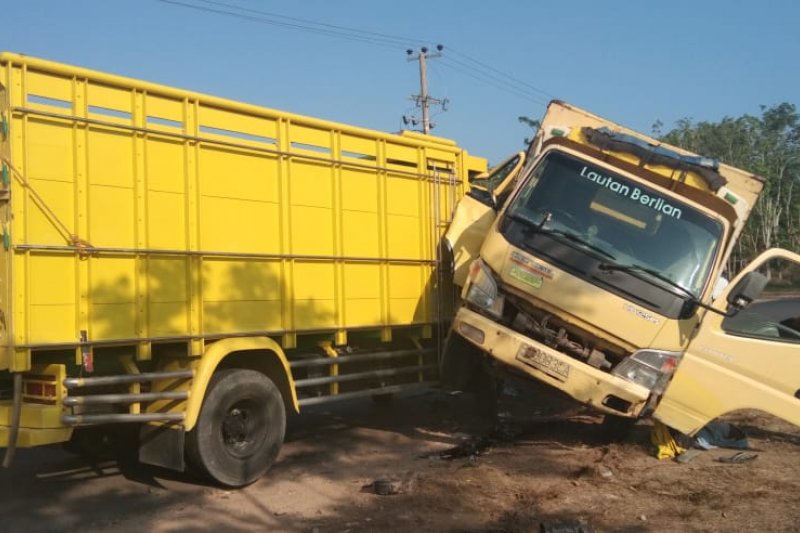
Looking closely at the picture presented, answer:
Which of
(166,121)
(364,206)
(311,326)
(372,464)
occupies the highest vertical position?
(166,121)

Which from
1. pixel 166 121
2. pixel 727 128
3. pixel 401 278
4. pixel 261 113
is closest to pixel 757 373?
pixel 401 278

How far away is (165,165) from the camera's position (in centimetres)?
578

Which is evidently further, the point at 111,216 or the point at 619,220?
the point at 619,220

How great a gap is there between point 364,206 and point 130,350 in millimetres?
2784

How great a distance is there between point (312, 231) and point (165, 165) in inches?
61.5

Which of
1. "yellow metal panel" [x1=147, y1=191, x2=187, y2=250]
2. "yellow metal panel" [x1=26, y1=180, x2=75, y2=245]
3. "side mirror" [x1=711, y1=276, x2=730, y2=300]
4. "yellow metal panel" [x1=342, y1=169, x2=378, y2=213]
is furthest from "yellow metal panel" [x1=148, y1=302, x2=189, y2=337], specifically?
"side mirror" [x1=711, y1=276, x2=730, y2=300]

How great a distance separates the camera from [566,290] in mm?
6582

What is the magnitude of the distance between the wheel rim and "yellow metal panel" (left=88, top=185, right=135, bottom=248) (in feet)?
5.46

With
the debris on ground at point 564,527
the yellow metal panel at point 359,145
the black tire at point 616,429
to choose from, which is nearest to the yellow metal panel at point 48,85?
the yellow metal panel at point 359,145

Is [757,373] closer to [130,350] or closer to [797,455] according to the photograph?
[797,455]

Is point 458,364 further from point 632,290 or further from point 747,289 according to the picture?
point 747,289


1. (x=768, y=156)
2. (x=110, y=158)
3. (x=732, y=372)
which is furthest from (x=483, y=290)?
(x=768, y=156)

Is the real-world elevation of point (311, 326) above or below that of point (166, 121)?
below

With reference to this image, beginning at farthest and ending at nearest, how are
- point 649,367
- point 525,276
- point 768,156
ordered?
point 768,156 → point 525,276 → point 649,367
